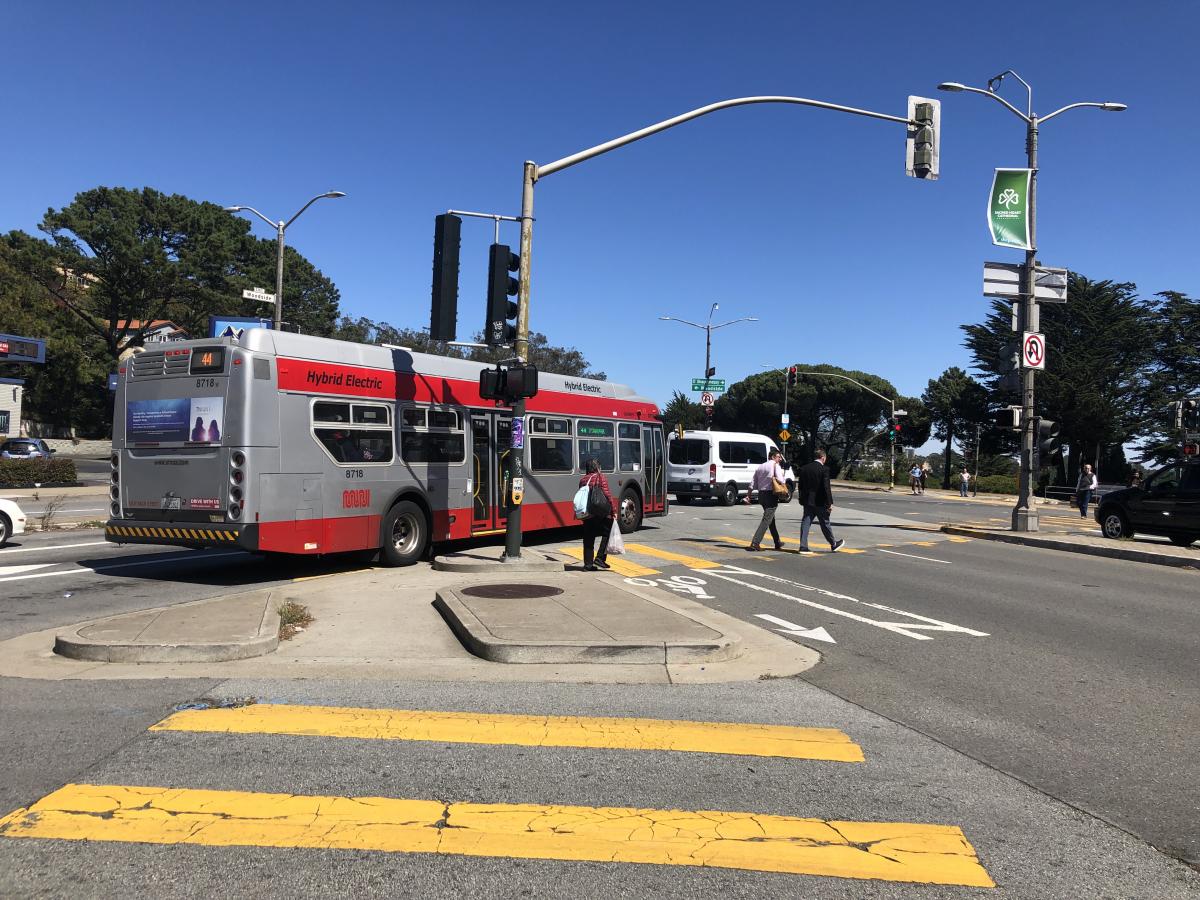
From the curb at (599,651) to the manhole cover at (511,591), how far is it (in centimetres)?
204

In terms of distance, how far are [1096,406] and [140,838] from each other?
6291 cm

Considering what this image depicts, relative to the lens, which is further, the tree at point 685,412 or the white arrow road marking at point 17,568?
the tree at point 685,412

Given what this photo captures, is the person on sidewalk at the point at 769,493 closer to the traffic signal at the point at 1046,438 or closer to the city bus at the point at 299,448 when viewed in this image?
the city bus at the point at 299,448

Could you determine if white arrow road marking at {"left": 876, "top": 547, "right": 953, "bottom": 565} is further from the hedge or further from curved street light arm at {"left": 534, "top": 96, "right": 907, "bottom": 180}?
the hedge

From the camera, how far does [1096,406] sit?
55.8 metres

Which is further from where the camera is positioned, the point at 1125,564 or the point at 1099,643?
the point at 1125,564

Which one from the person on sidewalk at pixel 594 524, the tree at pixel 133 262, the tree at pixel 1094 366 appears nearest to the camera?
the person on sidewalk at pixel 594 524

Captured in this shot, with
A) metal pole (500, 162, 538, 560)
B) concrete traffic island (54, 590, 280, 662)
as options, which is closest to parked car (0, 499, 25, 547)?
concrete traffic island (54, 590, 280, 662)

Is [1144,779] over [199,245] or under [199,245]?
under

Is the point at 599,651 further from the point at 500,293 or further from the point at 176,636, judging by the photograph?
the point at 500,293

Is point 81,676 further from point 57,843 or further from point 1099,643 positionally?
point 1099,643

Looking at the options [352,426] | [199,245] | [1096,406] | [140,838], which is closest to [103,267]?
[199,245]

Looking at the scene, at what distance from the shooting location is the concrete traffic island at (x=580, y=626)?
23.0 feet

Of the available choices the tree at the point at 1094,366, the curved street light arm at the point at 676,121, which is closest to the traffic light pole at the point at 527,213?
the curved street light arm at the point at 676,121
